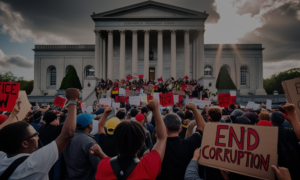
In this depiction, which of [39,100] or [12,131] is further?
[39,100]

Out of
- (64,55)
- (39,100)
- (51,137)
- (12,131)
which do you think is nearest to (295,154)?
(12,131)

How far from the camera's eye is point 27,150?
1.97 metres

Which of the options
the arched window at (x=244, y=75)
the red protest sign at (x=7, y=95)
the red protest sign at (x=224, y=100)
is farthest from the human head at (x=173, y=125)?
the arched window at (x=244, y=75)

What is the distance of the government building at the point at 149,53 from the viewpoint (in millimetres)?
28734

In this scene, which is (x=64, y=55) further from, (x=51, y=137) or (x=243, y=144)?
(x=243, y=144)

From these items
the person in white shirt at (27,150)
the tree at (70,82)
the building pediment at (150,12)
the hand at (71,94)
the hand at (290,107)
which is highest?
the building pediment at (150,12)

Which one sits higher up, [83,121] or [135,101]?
[83,121]

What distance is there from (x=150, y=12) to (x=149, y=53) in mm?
6680

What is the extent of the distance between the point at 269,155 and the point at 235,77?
1491 inches

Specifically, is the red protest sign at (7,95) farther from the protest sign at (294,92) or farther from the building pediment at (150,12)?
the building pediment at (150,12)

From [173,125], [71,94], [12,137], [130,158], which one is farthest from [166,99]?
[12,137]

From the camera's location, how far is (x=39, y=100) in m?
27.9

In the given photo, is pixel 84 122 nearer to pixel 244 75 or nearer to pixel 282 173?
pixel 282 173

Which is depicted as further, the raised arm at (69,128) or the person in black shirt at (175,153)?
the person in black shirt at (175,153)
